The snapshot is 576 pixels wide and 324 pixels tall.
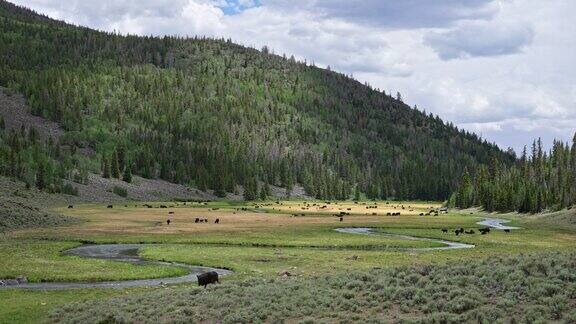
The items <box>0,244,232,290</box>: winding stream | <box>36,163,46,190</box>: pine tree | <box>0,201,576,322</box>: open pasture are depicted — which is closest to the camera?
<box>0,244,232,290</box>: winding stream

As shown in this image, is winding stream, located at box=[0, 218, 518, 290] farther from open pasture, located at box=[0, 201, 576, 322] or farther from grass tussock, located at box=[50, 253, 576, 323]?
grass tussock, located at box=[50, 253, 576, 323]

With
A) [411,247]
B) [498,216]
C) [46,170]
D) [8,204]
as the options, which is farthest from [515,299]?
[46,170]

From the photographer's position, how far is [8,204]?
10319cm

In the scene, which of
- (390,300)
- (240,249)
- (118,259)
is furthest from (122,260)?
(390,300)

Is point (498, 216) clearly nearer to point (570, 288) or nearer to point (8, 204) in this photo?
point (8, 204)

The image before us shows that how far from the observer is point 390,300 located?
113 feet

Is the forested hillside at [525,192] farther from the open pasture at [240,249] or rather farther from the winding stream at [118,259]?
the winding stream at [118,259]

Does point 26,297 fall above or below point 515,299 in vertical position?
below

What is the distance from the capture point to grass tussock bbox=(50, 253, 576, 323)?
99.7 ft

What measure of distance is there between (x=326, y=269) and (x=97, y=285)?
18855 mm

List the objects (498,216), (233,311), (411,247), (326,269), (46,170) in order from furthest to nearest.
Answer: (46,170) < (498,216) < (411,247) < (326,269) < (233,311)

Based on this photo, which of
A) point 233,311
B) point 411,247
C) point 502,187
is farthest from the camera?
point 502,187

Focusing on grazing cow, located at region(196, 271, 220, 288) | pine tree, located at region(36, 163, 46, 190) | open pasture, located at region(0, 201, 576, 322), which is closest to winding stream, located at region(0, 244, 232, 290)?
open pasture, located at region(0, 201, 576, 322)

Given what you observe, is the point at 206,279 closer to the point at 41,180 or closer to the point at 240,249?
the point at 240,249
